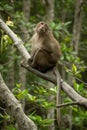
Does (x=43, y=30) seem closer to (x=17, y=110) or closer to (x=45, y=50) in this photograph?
(x=45, y=50)

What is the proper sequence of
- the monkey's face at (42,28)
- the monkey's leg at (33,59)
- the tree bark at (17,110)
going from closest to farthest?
the tree bark at (17,110)
the monkey's leg at (33,59)
the monkey's face at (42,28)

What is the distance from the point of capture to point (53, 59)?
5.18 m

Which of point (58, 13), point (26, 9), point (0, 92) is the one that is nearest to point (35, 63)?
point (0, 92)

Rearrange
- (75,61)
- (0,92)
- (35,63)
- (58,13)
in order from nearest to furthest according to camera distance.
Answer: (0,92), (35,63), (75,61), (58,13)

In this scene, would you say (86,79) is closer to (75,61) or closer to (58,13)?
(58,13)

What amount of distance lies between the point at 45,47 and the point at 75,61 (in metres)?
1.05

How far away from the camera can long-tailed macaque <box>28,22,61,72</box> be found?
16.9 ft

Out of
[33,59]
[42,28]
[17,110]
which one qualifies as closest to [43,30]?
[42,28]

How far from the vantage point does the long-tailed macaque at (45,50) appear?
16.9 feet

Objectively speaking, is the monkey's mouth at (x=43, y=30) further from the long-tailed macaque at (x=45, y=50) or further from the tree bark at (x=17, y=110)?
the tree bark at (x=17, y=110)

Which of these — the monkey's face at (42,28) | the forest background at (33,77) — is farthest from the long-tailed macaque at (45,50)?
the forest background at (33,77)

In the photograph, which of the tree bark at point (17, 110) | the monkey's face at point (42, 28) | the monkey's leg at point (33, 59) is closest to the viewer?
the tree bark at point (17, 110)

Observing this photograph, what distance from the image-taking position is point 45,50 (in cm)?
523

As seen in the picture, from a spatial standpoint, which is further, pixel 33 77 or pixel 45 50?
pixel 33 77
